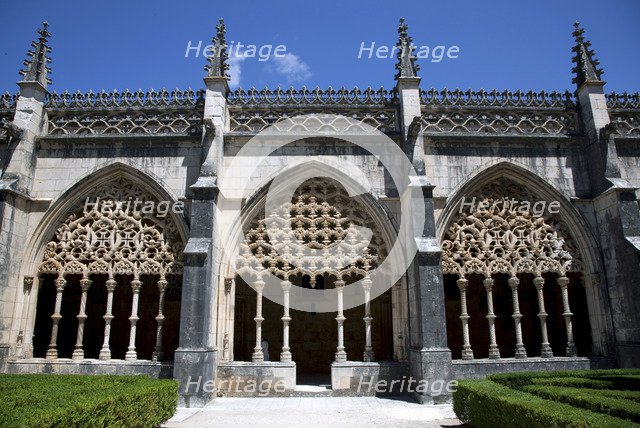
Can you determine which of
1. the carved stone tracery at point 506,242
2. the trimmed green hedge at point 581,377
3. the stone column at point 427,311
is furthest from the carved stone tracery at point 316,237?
the trimmed green hedge at point 581,377

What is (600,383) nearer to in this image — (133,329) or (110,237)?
(133,329)

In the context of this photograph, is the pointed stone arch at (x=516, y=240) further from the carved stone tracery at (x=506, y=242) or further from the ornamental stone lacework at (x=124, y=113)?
the ornamental stone lacework at (x=124, y=113)

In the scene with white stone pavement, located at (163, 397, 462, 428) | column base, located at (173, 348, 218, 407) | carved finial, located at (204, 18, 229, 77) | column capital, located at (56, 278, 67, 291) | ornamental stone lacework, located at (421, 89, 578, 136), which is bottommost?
white stone pavement, located at (163, 397, 462, 428)

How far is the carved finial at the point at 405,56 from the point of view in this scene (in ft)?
36.5

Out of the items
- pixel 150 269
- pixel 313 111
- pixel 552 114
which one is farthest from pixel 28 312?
pixel 552 114

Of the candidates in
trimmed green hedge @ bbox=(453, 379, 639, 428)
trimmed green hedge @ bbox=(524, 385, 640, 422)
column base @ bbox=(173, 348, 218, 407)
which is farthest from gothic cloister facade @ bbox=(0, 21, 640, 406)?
trimmed green hedge @ bbox=(524, 385, 640, 422)

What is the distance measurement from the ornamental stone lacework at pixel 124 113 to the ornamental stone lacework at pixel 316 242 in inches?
124

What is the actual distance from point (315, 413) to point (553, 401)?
414 cm

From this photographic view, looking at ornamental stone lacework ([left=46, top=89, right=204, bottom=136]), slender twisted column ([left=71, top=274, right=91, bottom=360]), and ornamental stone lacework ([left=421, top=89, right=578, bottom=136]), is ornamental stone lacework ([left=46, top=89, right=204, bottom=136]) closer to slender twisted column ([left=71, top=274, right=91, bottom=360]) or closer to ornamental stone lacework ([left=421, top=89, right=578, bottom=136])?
slender twisted column ([left=71, top=274, right=91, bottom=360])

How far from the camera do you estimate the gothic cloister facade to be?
9.96 m

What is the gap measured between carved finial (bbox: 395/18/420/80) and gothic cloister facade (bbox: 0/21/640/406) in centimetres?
4

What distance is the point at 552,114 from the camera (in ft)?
37.6

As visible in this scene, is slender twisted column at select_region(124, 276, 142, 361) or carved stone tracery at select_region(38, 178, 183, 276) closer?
slender twisted column at select_region(124, 276, 142, 361)

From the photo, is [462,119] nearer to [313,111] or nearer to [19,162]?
[313,111]
